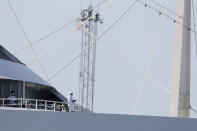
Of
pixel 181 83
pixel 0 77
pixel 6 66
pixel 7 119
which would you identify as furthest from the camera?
pixel 181 83

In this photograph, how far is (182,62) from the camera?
1215 inches

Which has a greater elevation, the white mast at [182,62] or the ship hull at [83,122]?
the white mast at [182,62]

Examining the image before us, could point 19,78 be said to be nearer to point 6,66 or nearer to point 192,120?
point 6,66

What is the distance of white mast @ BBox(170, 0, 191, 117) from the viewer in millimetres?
30688

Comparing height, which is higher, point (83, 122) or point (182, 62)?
point (182, 62)

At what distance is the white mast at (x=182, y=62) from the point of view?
30.7 meters

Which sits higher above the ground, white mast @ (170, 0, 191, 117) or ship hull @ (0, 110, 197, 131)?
white mast @ (170, 0, 191, 117)

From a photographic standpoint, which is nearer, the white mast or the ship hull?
the ship hull

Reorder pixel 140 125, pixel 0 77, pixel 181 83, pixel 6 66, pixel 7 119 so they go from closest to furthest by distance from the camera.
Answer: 1. pixel 7 119
2. pixel 140 125
3. pixel 0 77
4. pixel 6 66
5. pixel 181 83

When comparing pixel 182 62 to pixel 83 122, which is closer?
pixel 83 122

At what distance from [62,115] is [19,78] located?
21.5 ft

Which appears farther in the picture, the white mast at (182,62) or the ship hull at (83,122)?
the white mast at (182,62)

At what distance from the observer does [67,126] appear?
22328 mm

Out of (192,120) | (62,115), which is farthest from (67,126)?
(192,120)
